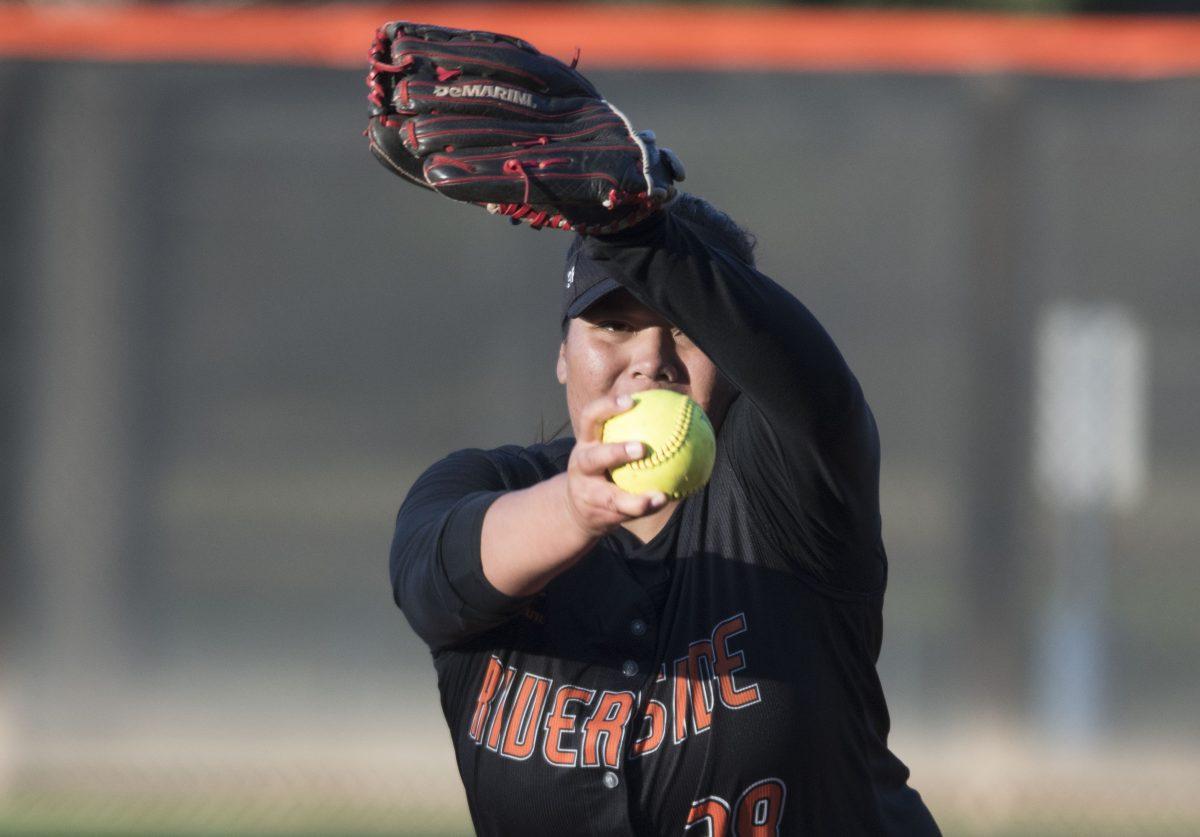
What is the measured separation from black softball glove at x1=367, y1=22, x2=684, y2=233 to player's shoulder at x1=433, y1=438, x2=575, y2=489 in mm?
552

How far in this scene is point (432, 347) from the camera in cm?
530

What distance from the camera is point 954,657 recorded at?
5.09m

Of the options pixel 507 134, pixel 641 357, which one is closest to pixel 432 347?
pixel 641 357

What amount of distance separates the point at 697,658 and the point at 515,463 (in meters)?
0.43

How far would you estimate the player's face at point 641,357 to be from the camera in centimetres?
196

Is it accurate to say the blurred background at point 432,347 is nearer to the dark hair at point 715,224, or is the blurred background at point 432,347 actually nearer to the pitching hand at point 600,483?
the dark hair at point 715,224

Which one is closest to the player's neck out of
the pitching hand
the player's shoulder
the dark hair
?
the player's shoulder

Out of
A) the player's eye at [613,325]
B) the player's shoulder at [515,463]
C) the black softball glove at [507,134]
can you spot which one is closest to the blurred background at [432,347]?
the player's shoulder at [515,463]

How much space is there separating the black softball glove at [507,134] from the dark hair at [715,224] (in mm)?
216

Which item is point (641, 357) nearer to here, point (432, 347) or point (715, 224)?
point (715, 224)

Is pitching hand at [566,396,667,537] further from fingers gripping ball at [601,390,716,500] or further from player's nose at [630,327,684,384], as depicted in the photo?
player's nose at [630,327,684,384]

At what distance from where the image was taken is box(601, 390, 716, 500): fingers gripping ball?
5.09 feet

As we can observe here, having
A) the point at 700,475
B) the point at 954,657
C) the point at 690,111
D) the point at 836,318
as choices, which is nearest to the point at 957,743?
the point at 954,657

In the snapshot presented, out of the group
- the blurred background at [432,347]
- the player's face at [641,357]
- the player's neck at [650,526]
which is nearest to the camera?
the player's face at [641,357]
